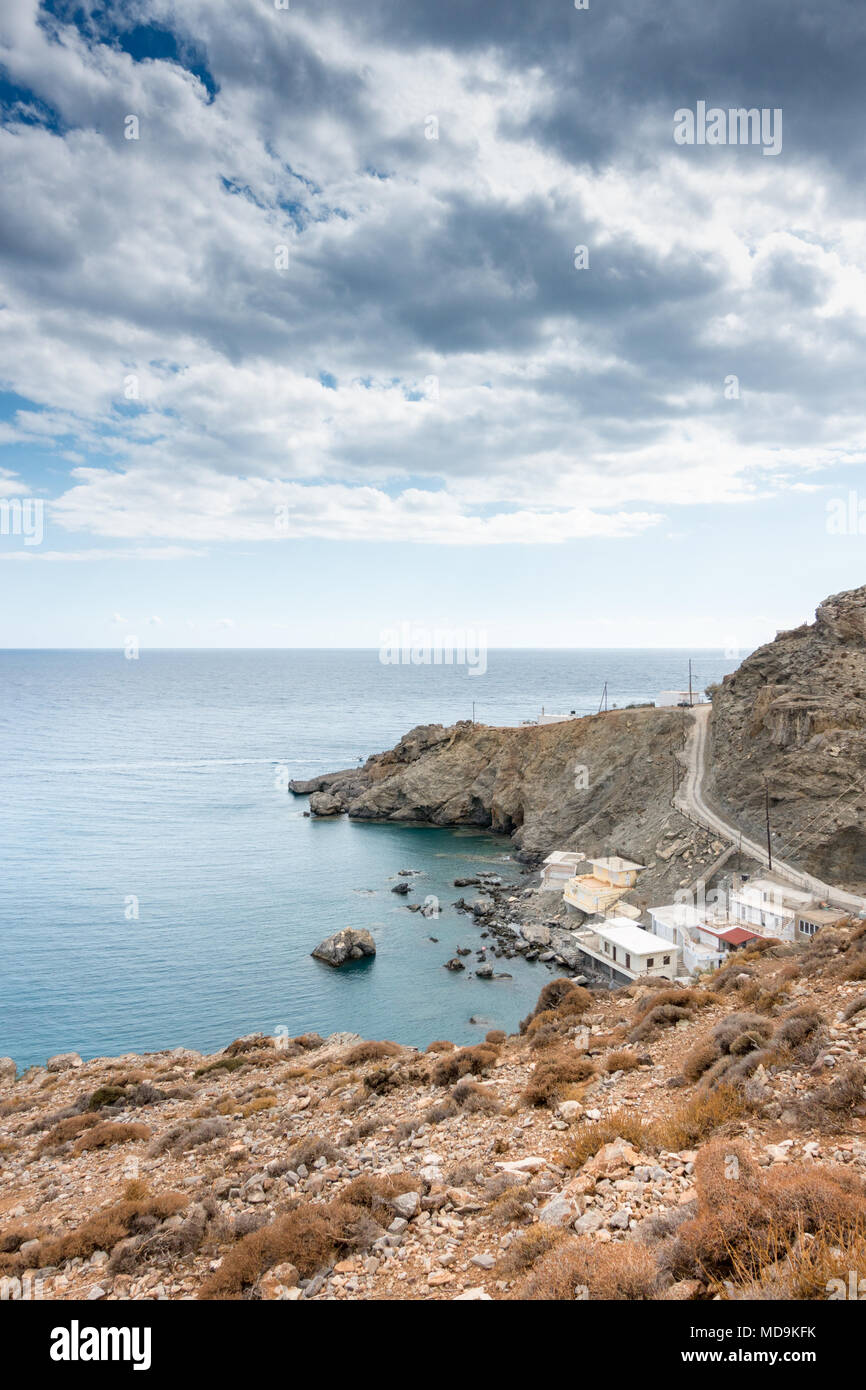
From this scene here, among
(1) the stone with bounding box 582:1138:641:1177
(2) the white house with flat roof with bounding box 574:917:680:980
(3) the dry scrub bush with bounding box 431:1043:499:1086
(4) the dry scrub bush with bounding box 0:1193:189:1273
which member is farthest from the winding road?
(4) the dry scrub bush with bounding box 0:1193:189:1273

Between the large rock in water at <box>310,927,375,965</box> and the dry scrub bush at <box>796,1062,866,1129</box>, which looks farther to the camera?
the large rock in water at <box>310,927,375,965</box>

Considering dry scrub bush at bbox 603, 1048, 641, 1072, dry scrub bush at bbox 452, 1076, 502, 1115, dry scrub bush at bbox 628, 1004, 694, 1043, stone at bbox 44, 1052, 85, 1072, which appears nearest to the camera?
dry scrub bush at bbox 452, 1076, 502, 1115

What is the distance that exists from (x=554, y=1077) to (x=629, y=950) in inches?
994

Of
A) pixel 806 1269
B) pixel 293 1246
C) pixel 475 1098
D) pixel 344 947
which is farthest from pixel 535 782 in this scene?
pixel 806 1269

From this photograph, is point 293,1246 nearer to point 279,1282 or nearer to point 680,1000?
point 279,1282

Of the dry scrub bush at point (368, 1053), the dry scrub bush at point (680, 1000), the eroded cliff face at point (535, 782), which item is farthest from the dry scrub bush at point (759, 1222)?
the eroded cliff face at point (535, 782)

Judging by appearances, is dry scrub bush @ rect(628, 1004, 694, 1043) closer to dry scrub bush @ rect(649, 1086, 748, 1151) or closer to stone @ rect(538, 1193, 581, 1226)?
dry scrub bush @ rect(649, 1086, 748, 1151)

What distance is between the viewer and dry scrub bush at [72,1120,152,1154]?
53.0 ft

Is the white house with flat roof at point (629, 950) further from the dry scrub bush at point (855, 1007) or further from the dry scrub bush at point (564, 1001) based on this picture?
the dry scrub bush at point (855, 1007)

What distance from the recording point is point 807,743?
160 ft

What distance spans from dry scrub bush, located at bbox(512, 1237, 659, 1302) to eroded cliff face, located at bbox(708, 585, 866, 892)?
4178cm

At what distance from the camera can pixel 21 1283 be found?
31.6 feet

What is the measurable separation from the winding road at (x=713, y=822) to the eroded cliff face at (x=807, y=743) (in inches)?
40.1
